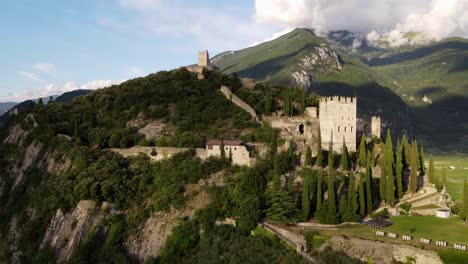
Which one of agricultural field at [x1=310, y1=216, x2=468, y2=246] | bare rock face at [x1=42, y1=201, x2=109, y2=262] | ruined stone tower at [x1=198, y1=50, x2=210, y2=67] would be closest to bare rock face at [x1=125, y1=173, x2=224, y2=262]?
bare rock face at [x1=42, y1=201, x2=109, y2=262]

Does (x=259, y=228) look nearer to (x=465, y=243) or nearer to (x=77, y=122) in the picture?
(x=465, y=243)

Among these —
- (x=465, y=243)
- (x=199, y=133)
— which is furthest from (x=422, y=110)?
(x=465, y=243)

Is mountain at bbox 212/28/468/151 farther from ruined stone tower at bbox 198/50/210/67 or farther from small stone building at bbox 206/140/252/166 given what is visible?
small stone building at bbox 206/140/252/166

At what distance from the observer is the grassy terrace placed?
36844mm

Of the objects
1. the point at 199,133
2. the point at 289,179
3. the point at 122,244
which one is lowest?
the point at 122,244

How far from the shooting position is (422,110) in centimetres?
18600

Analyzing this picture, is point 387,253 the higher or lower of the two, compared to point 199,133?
lower

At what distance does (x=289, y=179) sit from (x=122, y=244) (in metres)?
18.8

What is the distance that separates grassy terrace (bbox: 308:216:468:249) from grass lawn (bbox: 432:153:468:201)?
77.4 ft

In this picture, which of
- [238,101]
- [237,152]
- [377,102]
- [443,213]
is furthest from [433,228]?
[377,102]

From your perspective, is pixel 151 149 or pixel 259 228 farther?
pixel 151 149

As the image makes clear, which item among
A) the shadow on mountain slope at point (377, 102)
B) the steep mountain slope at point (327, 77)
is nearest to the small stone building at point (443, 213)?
the steep mountain slope at point (327, 77)

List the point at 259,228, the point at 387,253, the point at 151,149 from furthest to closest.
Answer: the point at 151,149
the point at 259,228
the point at 387,253

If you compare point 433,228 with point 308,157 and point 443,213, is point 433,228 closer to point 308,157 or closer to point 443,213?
point 443,213
